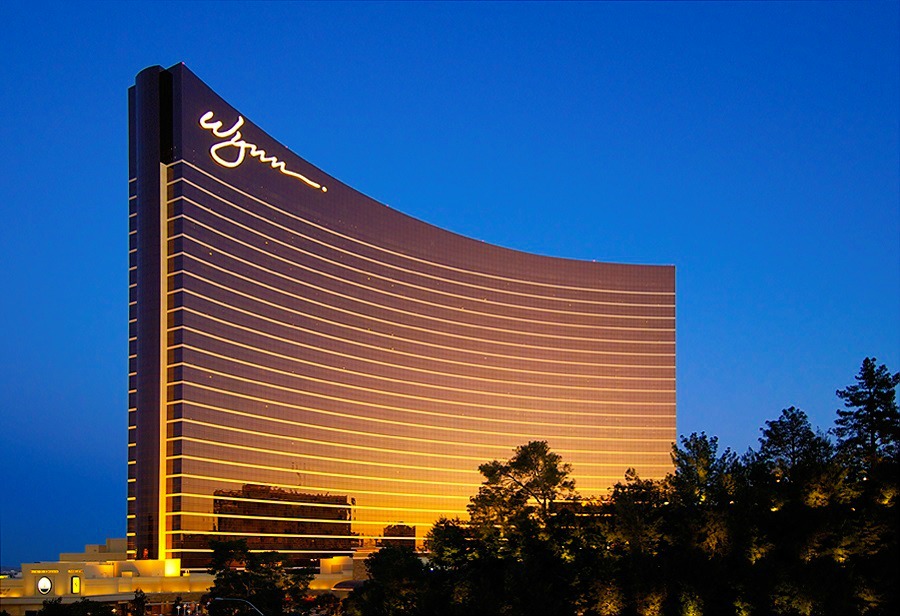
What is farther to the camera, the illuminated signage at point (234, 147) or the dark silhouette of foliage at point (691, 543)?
the illuminated signage at point (234, 147)

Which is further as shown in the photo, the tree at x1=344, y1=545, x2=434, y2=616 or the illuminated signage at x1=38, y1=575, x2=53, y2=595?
the illuminated signage at x1=38, y1=575, x2=53, y2=595

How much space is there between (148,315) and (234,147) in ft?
95.2

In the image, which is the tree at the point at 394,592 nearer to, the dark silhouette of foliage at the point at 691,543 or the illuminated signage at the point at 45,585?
the dark silhouette of foliage at the point at 691,543

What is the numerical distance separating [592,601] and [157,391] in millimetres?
79465

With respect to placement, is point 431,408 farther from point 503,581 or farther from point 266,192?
point 503,581

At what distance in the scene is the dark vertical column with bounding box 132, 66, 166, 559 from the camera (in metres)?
133

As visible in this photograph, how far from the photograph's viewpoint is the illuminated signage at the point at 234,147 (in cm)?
14562

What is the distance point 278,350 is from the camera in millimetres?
156125

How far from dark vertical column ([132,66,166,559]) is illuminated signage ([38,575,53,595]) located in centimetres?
2475

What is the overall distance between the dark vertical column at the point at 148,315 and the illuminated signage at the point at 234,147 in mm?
7873

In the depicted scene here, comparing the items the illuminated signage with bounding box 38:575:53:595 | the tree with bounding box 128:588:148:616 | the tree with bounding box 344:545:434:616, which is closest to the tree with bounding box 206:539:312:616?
the tree with bounding box 128:588:148:616

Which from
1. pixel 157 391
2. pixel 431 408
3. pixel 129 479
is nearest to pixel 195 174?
pixel 157 391

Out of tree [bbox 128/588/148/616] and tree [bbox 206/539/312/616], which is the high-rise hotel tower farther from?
tree [bbox 206/539/312/616]

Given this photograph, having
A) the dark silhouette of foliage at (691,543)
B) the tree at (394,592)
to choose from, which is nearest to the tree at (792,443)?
the dark silhouette of foliage at (691,543)
